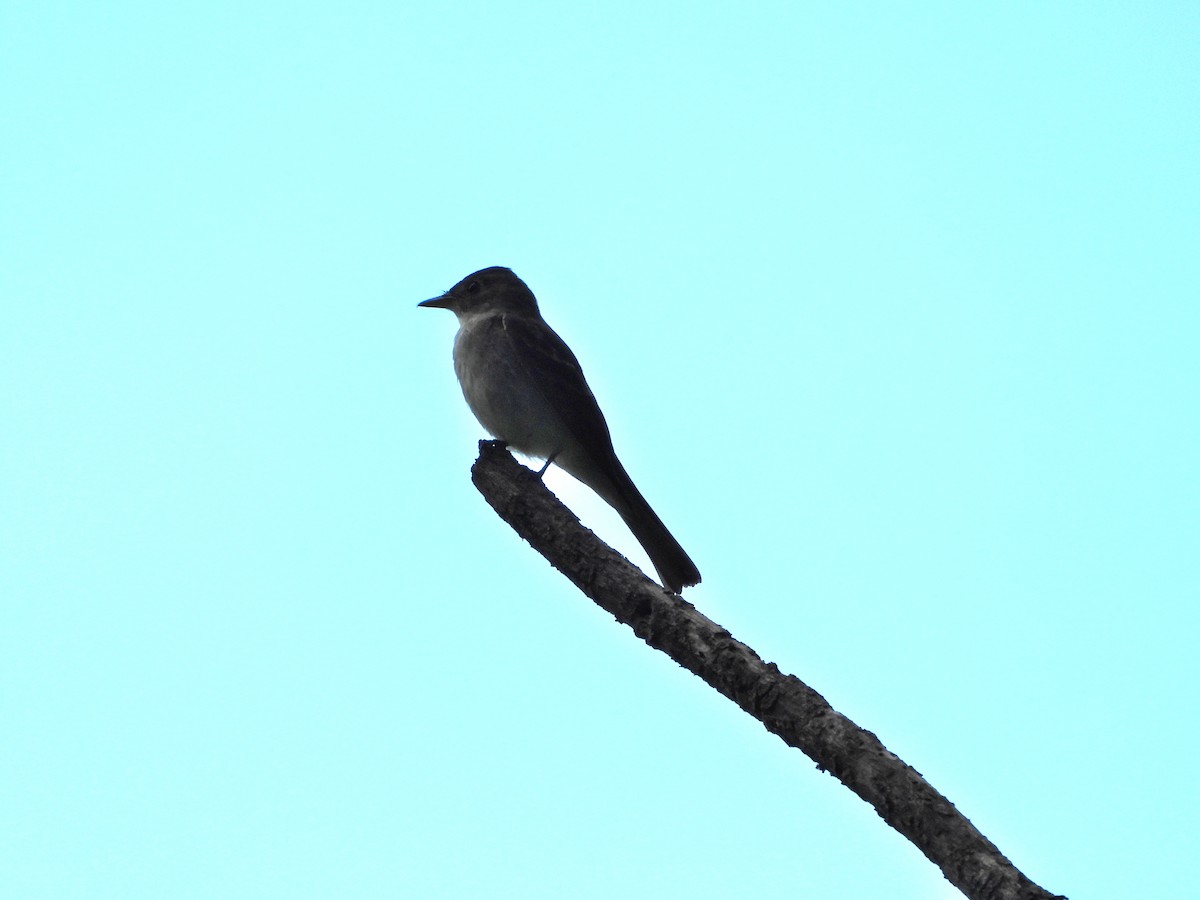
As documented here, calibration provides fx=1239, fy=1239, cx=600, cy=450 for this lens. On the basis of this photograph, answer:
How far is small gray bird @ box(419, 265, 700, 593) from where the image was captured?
8.84 m

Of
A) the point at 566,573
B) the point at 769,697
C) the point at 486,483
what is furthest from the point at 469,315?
the point at 769,697

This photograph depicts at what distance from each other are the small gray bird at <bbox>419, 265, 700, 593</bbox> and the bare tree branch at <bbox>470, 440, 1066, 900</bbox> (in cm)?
275

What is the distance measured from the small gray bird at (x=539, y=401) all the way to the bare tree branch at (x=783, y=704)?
2.75m

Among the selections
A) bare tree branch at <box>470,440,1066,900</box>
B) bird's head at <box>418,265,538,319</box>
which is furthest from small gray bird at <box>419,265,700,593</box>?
bare tree branch at <box>470,440,1066,900</box>

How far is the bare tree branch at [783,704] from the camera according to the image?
3.58 metres

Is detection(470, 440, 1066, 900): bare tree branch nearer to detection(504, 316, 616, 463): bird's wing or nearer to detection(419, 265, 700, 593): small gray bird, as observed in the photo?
detection(419, 265, 700, 593): small gray bird

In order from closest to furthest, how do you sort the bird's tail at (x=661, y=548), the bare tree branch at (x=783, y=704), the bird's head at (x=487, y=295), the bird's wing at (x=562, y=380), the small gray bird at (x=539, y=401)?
the bare tree branch at (x=783, y=704)
the bird's tail at (x=661, y=548)
the small gray bird at (x=539, y=401)
the bird's wing at (x=562, y=380)
the bird's head at (x=487, y=295)

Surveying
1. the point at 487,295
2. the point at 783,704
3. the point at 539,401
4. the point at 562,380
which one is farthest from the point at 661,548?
the point at 783,704

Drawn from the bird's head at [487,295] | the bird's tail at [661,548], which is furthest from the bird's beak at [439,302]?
the bird's tail at [661,548]

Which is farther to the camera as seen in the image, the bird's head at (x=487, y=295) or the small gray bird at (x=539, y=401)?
the bird's head at (x=487, y=295)

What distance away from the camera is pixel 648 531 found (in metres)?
8.07

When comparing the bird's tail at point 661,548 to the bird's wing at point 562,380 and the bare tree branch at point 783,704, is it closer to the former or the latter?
the bird's wing at point 562,380

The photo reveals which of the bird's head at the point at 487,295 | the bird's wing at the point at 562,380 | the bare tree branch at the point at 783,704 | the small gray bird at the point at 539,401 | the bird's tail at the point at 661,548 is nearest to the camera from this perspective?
the bare tree branch at the point at 783,704

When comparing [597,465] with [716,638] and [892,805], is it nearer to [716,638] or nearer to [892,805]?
[716,638]
